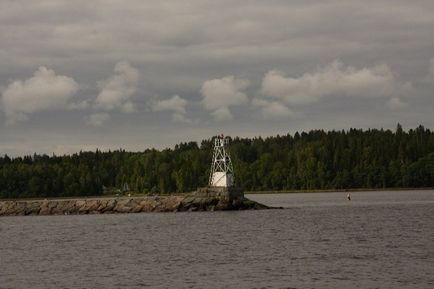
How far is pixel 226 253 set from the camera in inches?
2365

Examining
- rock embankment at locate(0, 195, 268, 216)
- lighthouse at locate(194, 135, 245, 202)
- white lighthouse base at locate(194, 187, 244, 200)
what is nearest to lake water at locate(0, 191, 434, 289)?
white lighthouse base at locate(194, 187, 244, 200)

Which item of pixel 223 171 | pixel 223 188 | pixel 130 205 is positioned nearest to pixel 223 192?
pixel 223 188

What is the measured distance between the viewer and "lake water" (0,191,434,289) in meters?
46.6

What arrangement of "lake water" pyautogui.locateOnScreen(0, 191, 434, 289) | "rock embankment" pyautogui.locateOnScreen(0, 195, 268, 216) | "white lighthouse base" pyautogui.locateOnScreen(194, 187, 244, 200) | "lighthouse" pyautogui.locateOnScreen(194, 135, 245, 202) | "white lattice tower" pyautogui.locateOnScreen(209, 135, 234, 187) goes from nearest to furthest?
"lake water" pyautogui.locateOnScreen(0, 191, 434, 289), "white lighthouse base" pyautogui.locateOnScreen(194, 187, 244, 200), "lighthouse" pyautogui.locateOnScreen(194, 135, 245, 202), "white lattice tower" pyautogui.locateOnScreen(209, 135, 234, 187), "rock embankment" pyautogui.locateOnScreen(0, 195, 268, 216)

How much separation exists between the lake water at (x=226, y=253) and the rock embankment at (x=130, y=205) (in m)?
10.1

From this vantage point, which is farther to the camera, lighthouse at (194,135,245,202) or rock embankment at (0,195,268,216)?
rock embankment at (0,195,268,216)

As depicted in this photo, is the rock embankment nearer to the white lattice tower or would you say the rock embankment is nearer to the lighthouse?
the lighthouse

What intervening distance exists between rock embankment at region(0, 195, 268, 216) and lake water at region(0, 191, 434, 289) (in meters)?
10.1

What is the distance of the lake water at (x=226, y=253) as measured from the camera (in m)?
46.6

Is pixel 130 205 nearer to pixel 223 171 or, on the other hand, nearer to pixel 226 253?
pixel 223 171

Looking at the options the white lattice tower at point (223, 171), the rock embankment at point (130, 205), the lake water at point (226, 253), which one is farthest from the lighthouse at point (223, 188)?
the lake water at point (226, 253)

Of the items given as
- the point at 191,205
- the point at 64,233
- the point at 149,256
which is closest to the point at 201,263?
the point at 149,256

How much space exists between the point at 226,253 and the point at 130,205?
203 ft

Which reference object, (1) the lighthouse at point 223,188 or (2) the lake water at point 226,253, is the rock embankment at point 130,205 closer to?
(1) the lighthouse at point 223,188
